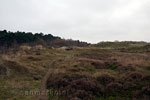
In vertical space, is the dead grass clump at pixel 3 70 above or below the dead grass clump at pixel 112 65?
below

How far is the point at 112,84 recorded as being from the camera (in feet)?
35.3

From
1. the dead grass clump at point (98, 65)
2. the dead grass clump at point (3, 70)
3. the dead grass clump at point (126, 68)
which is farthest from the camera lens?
the dead grass clump at point (3, 70)

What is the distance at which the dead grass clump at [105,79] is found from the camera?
37.8 ft

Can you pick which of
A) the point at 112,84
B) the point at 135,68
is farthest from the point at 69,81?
the point at 135,68

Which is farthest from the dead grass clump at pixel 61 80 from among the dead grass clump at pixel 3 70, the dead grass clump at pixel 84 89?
the dead grass clump at pixel 3 70

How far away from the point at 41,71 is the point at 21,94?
6.23 meters

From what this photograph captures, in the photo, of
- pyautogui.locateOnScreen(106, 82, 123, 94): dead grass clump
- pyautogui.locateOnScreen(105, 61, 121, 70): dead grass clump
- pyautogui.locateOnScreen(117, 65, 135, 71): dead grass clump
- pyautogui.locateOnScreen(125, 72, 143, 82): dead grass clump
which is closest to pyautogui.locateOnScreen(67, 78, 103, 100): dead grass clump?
pyautogui.locateOnScreen(106, 82, 123, 94): dead grass clump

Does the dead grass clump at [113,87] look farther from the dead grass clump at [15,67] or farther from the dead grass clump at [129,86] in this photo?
the dead grass clump at [15,67]

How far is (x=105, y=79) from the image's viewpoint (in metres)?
11.8

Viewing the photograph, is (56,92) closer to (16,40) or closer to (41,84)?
(41,84)

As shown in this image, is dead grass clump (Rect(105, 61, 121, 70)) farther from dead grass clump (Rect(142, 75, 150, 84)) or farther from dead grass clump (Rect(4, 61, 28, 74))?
dead grass clump (Rect(4, 61, 28, 74))

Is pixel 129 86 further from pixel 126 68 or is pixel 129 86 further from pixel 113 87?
pixel 126 68

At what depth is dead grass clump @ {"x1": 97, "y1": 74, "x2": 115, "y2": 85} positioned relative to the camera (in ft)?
37.8

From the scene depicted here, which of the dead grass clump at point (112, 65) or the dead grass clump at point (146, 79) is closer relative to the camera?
the dead grass clump at point (146, 79)
